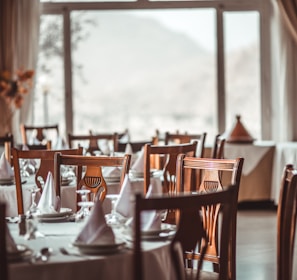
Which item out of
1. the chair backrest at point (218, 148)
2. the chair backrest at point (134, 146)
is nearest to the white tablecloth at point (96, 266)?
the chair backrest at point (218, 148)

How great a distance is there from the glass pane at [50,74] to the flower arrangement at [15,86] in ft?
1.38

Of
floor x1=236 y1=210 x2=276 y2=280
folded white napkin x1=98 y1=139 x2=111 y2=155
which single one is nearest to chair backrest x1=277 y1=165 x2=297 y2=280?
floor x1=236 y1=210 x2=276 y2=280

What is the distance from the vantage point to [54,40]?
343 inches

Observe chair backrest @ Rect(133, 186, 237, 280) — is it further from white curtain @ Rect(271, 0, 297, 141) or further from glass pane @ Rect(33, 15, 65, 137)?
glass pane @ Rect(33, 15, 65, 137)

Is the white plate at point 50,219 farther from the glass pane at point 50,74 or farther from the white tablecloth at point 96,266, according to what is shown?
the glass pane at point 50,74

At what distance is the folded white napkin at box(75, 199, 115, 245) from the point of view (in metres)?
2.56

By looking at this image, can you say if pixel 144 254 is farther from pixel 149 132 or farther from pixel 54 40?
pixel 149 132

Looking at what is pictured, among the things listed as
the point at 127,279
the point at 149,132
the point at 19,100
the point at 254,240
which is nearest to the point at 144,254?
the point at 127,279

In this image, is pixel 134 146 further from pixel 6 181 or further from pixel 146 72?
pixel 146 72

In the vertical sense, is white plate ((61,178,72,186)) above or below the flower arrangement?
below

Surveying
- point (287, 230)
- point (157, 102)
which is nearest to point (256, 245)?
point (287, 230)

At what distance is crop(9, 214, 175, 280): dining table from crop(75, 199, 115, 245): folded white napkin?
5cm

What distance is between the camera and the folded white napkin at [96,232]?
2.56m

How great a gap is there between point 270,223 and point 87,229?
4.99 meters
